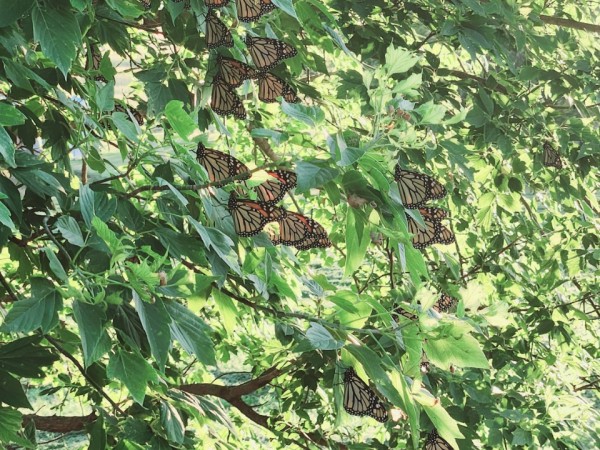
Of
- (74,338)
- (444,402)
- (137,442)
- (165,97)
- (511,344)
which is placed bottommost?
(511,344)

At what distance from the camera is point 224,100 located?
6.08 feet

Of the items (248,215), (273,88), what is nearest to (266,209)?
(248,215)

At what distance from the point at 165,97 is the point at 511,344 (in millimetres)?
1805

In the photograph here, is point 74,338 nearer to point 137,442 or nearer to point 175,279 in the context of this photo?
point 137,442

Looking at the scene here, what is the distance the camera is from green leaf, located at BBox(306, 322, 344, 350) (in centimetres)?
121

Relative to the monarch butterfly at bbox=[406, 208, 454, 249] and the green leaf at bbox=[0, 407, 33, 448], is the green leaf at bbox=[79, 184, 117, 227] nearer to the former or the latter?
the green leaf at bbox=[0, 407, 33, 448]

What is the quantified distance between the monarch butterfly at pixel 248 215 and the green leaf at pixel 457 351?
0.33 m

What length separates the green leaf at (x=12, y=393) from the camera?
1.28 m

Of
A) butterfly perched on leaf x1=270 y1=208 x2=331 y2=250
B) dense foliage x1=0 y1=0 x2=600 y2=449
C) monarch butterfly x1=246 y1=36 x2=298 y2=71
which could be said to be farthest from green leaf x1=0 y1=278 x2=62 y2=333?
monarch butterfly x1=246 y1=36 x2=298 y2=71

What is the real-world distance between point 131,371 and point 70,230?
0.74ft

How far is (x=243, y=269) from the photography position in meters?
1.40

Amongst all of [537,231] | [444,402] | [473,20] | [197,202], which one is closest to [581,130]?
[473,20]

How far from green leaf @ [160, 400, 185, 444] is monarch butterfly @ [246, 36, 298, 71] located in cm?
75

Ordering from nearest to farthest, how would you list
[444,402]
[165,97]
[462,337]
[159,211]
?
1. [462,337]
2. [159,211]
3. [165,97]
4. [444,402]
